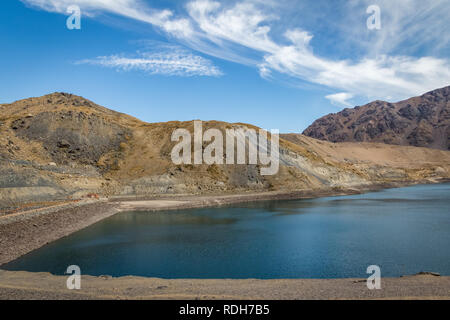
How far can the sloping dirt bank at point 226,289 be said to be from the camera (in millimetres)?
12258

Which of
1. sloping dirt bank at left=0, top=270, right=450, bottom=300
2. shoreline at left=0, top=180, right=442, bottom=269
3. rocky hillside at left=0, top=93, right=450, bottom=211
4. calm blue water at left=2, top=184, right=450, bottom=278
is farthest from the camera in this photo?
rocky hillside at left=0, top=93, right=450, bottom=211

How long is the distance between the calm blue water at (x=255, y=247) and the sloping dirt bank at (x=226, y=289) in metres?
3.03

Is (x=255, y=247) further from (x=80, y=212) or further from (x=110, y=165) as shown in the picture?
(x=110, y=165)

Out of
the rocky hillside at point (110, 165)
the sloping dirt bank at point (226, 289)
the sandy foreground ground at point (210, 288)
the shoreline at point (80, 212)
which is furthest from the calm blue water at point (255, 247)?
the rocky hillside at point (110, 165)

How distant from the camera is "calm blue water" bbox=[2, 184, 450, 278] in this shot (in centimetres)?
1956

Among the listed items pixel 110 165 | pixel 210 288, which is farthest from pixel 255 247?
pixel 110 165

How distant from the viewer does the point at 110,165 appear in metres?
71.6

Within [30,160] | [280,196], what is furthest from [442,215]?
[30,160]

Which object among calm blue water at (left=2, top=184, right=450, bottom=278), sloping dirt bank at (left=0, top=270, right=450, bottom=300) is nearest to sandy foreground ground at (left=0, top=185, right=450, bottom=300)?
sloping dirt bank at (left=0, top=270, right=450, bottom=300)

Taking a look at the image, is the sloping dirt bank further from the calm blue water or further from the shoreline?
the shoreline

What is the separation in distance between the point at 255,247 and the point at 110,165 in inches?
2141

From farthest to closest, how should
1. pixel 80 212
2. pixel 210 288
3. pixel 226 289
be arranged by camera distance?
pixel 80 212 < pixel 210 288 < pixel 226 289

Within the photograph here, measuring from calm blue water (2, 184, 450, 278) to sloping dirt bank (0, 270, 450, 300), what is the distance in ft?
9.95
